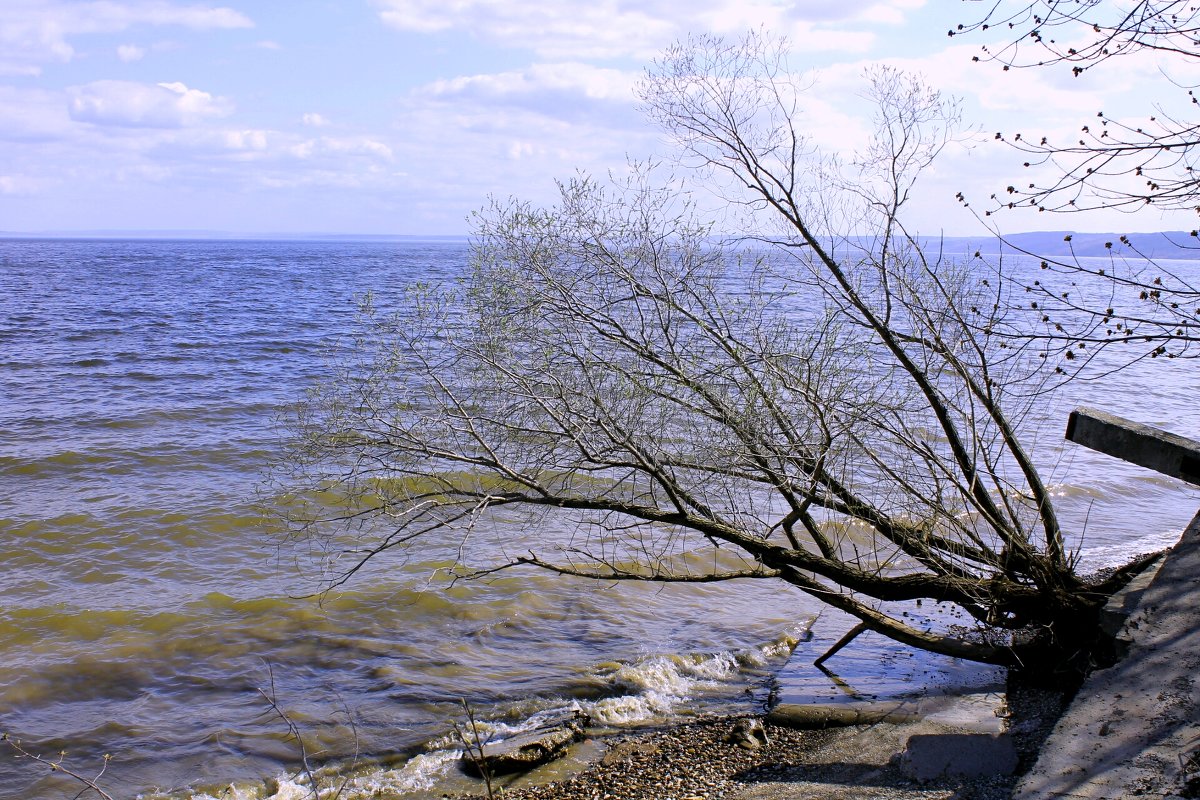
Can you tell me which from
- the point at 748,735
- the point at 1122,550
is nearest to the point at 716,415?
the point at 748,735

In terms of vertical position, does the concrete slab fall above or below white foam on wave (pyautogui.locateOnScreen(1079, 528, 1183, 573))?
above

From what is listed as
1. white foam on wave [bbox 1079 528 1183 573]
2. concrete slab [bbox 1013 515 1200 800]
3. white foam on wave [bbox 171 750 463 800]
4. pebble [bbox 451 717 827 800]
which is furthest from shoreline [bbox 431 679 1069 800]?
white foam on wave [bbox 1079 528 1183 573]

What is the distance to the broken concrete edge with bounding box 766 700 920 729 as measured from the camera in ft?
20.4

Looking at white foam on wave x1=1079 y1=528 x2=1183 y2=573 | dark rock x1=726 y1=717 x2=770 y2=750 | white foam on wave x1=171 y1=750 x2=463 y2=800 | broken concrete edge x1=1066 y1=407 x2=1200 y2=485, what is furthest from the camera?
white foam on wave x1=1079 y1=528 x2=1183 y2=573

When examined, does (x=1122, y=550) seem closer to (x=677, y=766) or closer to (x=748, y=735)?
(x=748, y=735)

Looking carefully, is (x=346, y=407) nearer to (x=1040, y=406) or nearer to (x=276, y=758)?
(x=276, y=758)

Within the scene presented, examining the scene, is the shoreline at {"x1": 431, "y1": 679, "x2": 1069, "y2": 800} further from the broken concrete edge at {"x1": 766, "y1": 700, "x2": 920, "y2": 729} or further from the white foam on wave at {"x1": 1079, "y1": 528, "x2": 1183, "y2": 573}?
the white foam on wave at {"x1": 1079, "y1": 528, "x2": 1183, "y2": 573}

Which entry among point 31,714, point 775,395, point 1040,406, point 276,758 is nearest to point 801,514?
point 775,395

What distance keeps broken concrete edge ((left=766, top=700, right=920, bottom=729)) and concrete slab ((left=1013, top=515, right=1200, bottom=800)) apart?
6.51 ft

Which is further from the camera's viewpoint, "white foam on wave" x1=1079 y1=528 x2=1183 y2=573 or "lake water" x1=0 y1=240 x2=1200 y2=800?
"white foam on wave" x1=1079 y1=528 x2=1183 y2=573

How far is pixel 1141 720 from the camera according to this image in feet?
12.7

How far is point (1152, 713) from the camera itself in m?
3.88

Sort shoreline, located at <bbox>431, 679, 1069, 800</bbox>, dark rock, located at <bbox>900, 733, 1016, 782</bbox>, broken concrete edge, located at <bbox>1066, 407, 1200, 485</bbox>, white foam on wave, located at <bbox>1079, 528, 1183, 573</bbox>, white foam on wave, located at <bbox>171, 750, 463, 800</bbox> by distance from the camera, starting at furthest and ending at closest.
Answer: white foam on wave, located at <bbox>1079, 528, 1183, 573</bbox> → white foam on wave, located at <bbox>171, 750, 463, 800</bbox> → broken concrete edge, located at <bbox>1066, 407, 1200, 485</bbox> → shoreline, located at <bbox>431, 679, 1069, 800</bbox> → dark rock, located at <bbox>900, 733, 1016, 782</bbox>

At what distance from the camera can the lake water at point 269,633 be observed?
6.52 metres
